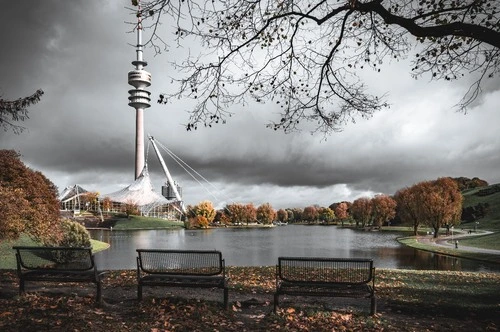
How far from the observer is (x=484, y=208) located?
8938 cm

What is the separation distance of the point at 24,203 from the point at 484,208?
98.6 m

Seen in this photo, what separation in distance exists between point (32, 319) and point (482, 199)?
11275cm

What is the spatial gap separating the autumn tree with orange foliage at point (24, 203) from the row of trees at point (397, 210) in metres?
45.7

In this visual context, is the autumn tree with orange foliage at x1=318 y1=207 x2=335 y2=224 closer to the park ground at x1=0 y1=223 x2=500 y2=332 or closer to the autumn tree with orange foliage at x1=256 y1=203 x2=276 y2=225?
the autumn tree with orange foliage at x1=256 y1=203 x2=276 y2=225

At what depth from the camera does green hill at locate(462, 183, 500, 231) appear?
264ft

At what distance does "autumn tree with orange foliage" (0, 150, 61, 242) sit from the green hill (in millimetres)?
77963

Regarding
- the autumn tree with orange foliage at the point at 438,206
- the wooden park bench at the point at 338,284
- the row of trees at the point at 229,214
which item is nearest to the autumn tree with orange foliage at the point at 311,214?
the row of trees at the point at 229,214

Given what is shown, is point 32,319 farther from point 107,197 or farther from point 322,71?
point 107,197

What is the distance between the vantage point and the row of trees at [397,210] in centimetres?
5119

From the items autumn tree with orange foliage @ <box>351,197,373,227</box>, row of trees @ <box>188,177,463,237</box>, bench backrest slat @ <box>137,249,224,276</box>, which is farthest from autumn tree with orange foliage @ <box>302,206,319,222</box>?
bench backrest slat @ <box>137,249,224,276</box>

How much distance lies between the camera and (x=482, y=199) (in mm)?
98125

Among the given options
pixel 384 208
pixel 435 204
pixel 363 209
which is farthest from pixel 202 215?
pixel 435 204

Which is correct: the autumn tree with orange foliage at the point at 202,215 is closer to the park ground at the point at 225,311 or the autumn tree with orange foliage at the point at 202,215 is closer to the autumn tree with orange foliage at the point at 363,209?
the autumn tree with orange foliage at the point at 363,209

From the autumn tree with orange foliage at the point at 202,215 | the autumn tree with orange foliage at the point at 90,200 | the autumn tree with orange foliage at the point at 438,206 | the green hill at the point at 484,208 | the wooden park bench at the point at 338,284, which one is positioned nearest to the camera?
the wooden park bench at the point at 338,284
